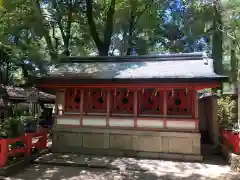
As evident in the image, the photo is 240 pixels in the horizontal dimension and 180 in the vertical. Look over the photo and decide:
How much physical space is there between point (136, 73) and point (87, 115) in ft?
9.11

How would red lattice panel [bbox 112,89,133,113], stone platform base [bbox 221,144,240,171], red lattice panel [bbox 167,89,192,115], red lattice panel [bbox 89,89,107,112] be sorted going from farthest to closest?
red lattice panel [bbox 89,89,107,112] < red lattice panel [bbox 112,89,133,113] < red lattice panel [bbox 167,89,192,115] < stone platform base [bbox 221,144,240,171]

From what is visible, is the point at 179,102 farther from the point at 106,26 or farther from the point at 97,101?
the point at 106,26

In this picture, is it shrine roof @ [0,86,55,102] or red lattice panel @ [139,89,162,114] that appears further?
shrine roof @ [0,86,55,102]

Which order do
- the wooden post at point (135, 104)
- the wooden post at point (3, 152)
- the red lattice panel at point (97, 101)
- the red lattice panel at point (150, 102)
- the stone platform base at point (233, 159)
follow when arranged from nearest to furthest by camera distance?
the wooden post at point (3, 152)
the stone platform base at point (233, 159)
the wooden post at point (135, 104)
the red lattice panel at point (150, 102)
the red lattice panel at point (97, 101)

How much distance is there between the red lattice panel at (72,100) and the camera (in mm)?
11414

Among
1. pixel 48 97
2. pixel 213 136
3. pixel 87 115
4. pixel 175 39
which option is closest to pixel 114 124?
pixel 87 115

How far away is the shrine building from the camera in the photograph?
10062mm

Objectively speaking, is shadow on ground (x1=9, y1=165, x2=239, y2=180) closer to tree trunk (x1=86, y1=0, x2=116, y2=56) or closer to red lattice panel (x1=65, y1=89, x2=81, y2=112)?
red lattice panel (x1=65, y1=89, x2=81, y2=112)

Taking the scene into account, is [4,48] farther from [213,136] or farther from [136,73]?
[213,136]

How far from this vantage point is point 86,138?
1105cm

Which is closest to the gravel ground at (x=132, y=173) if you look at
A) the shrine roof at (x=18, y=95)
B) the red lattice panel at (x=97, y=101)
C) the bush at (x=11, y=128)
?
the bush at (x=11, y=128)

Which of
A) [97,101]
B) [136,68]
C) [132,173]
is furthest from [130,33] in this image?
[132,173]

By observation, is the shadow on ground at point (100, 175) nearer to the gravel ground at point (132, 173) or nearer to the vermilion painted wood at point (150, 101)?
the gravel ground at point (132, 173)

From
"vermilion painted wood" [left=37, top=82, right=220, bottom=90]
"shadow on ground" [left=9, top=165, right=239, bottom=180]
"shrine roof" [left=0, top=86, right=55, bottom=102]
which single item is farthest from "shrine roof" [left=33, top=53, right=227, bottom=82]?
"shrine roof" [left=0, top=86, right=55, bottom=102]
